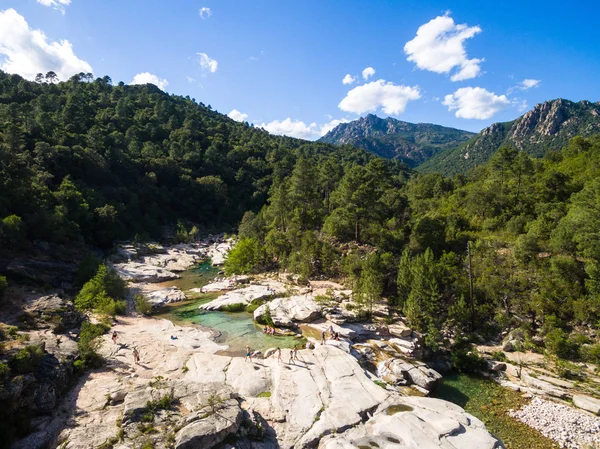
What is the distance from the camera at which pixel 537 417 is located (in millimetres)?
21078

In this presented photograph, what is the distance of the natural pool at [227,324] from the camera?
3161 cm

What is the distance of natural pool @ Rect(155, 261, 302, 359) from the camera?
31.6m

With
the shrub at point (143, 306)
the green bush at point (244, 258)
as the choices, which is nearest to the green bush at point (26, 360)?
the shrub at point (143, 306)

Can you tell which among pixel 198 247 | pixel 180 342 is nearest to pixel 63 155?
pixel 198 247

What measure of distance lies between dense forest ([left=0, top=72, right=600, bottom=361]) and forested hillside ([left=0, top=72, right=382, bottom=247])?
1.29 feet

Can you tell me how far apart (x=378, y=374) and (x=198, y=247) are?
7050 cm

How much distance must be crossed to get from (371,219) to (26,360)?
4518cm

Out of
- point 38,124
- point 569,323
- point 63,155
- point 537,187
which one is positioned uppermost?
point 38,124

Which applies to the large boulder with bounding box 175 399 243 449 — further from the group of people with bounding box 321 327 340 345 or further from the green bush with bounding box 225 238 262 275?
the green bush with bounding box 225 238 262 275

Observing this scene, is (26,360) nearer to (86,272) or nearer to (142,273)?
(86,272)

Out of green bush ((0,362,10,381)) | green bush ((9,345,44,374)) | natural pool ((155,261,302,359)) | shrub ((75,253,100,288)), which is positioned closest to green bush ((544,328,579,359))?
natural pool ((155,261,302,359))

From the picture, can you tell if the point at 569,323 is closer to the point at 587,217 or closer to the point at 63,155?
the point at 587,217

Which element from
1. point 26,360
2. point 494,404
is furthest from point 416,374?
point 26,360

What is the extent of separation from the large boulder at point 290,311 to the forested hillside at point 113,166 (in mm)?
35023
